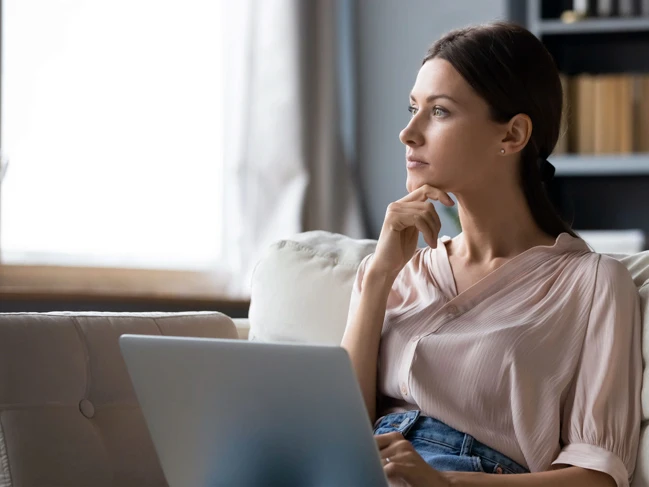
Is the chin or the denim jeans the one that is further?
the chin

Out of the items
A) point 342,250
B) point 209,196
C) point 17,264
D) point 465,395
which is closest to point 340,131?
point 209,196

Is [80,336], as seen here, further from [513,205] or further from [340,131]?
[340,131]

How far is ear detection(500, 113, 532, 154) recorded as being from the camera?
4.96 ft

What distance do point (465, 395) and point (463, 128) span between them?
Result: 403 mm

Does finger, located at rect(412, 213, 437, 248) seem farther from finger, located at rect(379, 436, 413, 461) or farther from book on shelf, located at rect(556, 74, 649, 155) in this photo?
book on shelf, located at rect(556, 74, 649, 155)

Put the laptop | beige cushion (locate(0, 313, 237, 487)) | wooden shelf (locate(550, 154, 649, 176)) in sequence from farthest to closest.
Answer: wooden shelf (locate(550, 154, 649, 176))
beige cushion (locate(0, 313, 237, 487))
the laptop

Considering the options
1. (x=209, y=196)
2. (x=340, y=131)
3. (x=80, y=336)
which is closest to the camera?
(x=80, y=336)

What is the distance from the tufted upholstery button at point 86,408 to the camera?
1378mm

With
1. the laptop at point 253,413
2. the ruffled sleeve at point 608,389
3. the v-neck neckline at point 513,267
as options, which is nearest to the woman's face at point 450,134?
the v-neck neckline at point 513,267

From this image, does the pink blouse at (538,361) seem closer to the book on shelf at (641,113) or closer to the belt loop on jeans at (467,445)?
the belt loop on jeans at (467,445)

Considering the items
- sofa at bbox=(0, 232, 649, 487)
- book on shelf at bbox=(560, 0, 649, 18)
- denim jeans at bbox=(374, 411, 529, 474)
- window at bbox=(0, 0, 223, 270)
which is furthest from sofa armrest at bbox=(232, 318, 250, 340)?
book on shelf at bbox=(560, 0, 649, 18)

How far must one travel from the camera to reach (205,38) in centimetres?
296

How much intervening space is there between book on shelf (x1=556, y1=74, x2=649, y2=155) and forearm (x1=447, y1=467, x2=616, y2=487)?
201 cm

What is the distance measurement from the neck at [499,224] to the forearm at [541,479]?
0.38m
